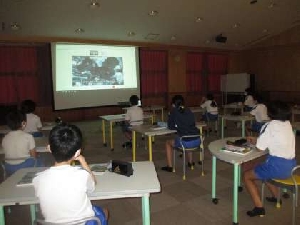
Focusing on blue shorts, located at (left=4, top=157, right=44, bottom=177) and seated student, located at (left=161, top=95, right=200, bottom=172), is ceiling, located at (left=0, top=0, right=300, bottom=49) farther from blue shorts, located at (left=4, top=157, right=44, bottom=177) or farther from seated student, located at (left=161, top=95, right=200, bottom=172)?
blue shorts, located at (left=4, top=157, right=44, bottom=177)

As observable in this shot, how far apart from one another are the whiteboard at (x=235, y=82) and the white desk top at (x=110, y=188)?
10.8 meters

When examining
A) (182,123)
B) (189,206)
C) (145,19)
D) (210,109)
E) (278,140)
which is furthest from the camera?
(145,19)

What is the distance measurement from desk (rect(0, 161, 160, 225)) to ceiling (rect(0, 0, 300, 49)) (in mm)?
5559

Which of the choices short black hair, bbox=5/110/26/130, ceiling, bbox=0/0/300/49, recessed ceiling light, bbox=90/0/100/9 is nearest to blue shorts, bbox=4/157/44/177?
short black hair, bbox=5/110/26/130

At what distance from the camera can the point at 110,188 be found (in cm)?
183

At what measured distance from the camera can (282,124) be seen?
246 centimetres

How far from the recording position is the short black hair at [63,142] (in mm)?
1504

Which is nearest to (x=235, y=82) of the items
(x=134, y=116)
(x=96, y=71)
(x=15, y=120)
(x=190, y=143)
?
(x=96, y=71)

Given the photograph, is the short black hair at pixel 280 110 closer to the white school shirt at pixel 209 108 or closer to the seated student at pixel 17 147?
the seated student at pixel 17 147

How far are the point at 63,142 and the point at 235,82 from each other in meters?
11.6

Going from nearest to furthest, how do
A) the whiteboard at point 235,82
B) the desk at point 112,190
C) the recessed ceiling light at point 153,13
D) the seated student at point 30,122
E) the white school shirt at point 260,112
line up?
the desk at point 112,190, the seated student at point 30,122, the white school shirt at point 260,112, the recessed ceiling light at point 153,13, the whiteboard at point 235,82

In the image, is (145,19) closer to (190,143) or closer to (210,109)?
(210,109)

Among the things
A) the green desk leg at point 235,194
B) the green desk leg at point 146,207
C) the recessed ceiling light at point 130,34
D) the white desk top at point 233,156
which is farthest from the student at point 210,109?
the green desk leg at point 146,207

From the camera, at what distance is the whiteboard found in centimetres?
1177
